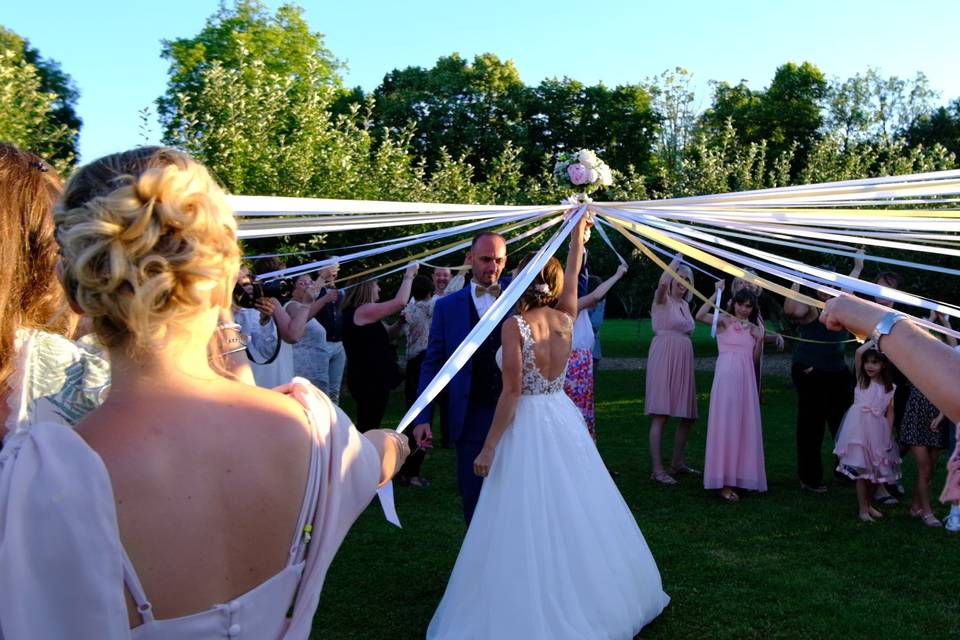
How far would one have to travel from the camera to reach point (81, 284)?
1.51 meters

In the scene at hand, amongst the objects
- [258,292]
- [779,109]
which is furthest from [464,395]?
[779,109]

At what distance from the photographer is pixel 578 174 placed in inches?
201

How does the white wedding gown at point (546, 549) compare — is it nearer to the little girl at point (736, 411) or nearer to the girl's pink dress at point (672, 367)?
the little girl at point (736, 411)

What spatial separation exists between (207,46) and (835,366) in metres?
30.0

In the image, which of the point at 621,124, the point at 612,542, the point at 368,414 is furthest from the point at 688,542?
the point at 621,124

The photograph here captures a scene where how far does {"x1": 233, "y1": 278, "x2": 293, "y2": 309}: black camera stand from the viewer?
15.8 feet

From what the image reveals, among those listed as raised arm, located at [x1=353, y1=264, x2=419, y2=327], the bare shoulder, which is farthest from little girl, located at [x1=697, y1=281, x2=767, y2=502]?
the bare shoulder

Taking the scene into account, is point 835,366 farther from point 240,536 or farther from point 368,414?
point 240,536

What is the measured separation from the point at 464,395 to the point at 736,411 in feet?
12.6

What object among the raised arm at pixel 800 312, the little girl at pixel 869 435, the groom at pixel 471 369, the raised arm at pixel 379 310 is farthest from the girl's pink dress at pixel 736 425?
the groom at pixel 471 369

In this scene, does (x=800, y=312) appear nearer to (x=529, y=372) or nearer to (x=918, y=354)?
(x=529, y=372)

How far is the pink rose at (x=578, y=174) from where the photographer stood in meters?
5.09

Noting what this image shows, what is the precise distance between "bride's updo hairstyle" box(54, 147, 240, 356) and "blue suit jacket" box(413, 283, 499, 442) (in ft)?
11.4

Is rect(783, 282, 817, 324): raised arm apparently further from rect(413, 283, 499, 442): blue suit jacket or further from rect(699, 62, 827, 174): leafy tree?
rect(699, 62, 827, 174): leafy tree
